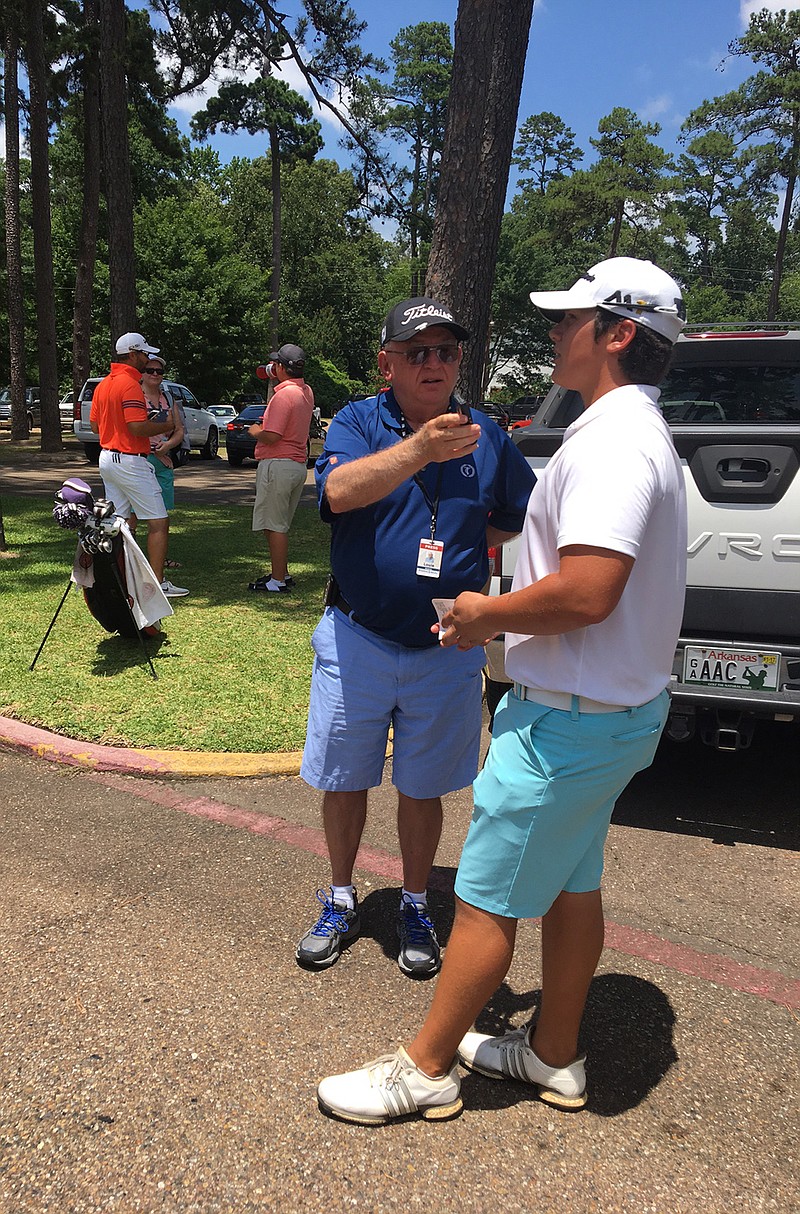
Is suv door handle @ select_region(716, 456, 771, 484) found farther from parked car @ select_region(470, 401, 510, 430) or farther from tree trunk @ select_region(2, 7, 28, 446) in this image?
tree trunk @ select_region(2, 7, 28, 446)

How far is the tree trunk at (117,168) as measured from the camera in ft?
41.1

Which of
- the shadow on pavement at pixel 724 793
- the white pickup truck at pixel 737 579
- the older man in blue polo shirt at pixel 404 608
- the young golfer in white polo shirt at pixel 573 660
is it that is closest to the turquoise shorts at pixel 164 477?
the white pickup truck at pixel 737 579

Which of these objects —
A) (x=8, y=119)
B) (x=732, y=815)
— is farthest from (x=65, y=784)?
(x=8, y=119)

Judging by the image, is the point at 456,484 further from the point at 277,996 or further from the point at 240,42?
the point at 240,42

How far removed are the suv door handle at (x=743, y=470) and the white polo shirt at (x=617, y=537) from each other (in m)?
1.68

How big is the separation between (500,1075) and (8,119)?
26175 millimetres

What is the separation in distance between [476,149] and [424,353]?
4498mm

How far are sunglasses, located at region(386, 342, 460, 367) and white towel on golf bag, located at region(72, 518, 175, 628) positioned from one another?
3245 millimetres

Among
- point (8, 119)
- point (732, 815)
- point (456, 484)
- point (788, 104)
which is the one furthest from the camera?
point (788, 104)

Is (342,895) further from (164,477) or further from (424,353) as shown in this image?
(164,477)

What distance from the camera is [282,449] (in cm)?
767

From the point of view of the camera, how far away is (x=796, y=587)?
11.6 feet

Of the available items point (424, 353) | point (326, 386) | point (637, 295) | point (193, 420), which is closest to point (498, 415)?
point (424, 353)

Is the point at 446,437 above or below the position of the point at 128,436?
above
